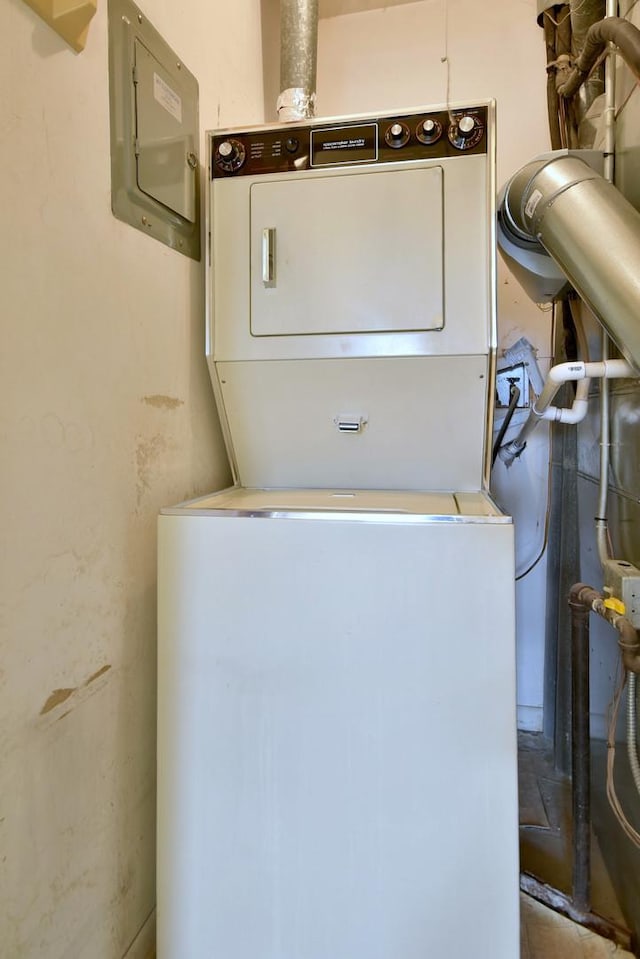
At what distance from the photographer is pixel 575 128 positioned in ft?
4.89

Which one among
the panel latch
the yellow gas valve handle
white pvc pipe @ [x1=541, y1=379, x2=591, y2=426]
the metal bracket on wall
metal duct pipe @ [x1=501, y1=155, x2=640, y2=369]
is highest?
the metal bracket on wall

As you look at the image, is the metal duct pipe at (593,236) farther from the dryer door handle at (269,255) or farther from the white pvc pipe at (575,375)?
the dryer door handle at (269,255)

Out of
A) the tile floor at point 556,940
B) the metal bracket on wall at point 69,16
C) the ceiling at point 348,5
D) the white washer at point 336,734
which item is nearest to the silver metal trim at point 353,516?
the white washer at point 336,734

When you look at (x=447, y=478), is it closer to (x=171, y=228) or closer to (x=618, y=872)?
(x=171, y=228)

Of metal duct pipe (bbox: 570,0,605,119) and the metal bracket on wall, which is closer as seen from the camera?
the metal bracket on wall

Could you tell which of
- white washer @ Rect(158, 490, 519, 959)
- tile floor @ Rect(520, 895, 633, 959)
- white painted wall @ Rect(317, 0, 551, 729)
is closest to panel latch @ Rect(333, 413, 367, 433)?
white washer @ Rect(158, 490, 519, 959)

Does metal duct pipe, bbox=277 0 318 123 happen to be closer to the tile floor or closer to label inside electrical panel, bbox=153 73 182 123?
label inside electrical panel, bbox=153 73 182 123

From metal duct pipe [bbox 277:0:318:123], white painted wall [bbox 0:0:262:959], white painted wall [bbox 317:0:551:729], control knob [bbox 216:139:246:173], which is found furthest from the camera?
white painted wall [bbox 317:0:551:729]

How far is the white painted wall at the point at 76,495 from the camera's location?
2.36 feet

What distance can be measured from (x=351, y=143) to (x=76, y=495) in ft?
3.17

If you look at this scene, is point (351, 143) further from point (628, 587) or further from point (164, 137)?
point (628, 587)

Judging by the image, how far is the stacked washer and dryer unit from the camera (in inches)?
34.3

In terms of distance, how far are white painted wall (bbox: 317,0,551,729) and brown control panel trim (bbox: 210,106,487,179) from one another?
818 mm

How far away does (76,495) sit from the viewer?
849 mm
